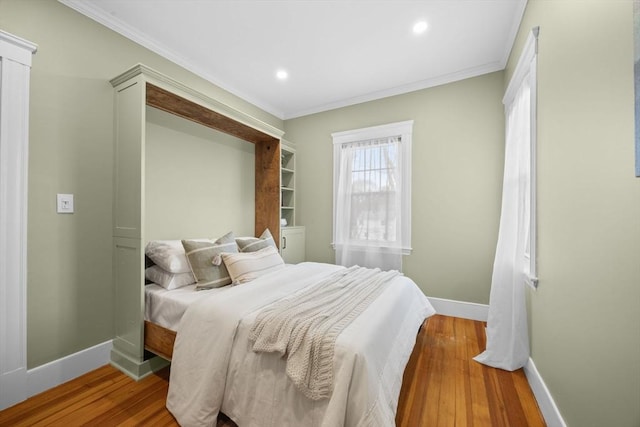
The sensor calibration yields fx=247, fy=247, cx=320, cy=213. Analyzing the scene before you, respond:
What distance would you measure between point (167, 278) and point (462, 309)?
3204 millimetres

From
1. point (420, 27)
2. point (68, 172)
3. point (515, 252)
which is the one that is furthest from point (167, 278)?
point (420, 27)

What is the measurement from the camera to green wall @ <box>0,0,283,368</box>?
1.75m

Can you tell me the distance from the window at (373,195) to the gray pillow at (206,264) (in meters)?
1.87

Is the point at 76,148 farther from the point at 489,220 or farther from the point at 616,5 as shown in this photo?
the point at 489,220

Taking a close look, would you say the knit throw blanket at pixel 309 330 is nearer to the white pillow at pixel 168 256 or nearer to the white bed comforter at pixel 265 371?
the white bed comforter at pixel 265 371

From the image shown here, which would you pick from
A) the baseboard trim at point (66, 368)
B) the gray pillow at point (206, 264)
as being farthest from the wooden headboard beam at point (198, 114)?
the baseboard trim at point (66, 368)

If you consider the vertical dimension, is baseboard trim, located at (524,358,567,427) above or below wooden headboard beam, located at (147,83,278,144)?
below

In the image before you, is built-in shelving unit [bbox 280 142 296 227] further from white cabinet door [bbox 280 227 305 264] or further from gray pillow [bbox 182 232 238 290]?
gray pillow [bbox 182 232 238 290]

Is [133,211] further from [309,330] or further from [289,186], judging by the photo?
[289,186]

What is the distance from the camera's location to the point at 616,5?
98cm

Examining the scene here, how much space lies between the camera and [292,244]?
3707mm

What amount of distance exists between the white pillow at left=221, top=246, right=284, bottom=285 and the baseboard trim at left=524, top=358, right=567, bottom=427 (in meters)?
2.14

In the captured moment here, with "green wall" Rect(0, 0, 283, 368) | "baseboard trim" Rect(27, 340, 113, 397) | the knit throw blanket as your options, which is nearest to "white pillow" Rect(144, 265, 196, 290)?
"green wall" Rect(0, 0, 283, 368)

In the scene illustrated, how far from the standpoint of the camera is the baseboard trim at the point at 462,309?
289 centimetres
